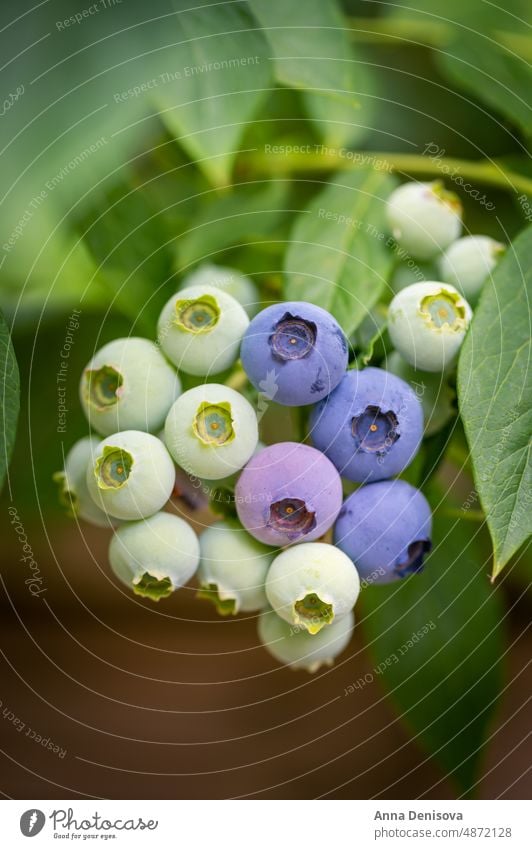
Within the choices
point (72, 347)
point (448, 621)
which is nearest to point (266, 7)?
point (72, 347)

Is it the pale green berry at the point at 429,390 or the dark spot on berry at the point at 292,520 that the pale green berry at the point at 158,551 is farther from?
the pale green berry at the point at 429,390

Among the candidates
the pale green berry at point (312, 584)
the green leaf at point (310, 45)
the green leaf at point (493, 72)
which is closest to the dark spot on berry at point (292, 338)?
the pale green berry at point (312, 584)

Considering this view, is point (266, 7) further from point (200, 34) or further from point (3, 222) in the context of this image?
point (3, 222)

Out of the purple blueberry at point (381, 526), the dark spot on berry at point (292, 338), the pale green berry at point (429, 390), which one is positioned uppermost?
the pale green berry at point (429, 390)

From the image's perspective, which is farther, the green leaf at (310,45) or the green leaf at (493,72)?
the green leaf at (493,72)

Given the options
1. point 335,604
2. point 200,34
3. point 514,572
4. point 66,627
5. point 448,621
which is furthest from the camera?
point 66,627

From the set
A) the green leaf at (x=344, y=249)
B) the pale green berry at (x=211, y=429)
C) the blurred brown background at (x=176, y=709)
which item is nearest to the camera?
the pale green berry at (x=211, y=429)
